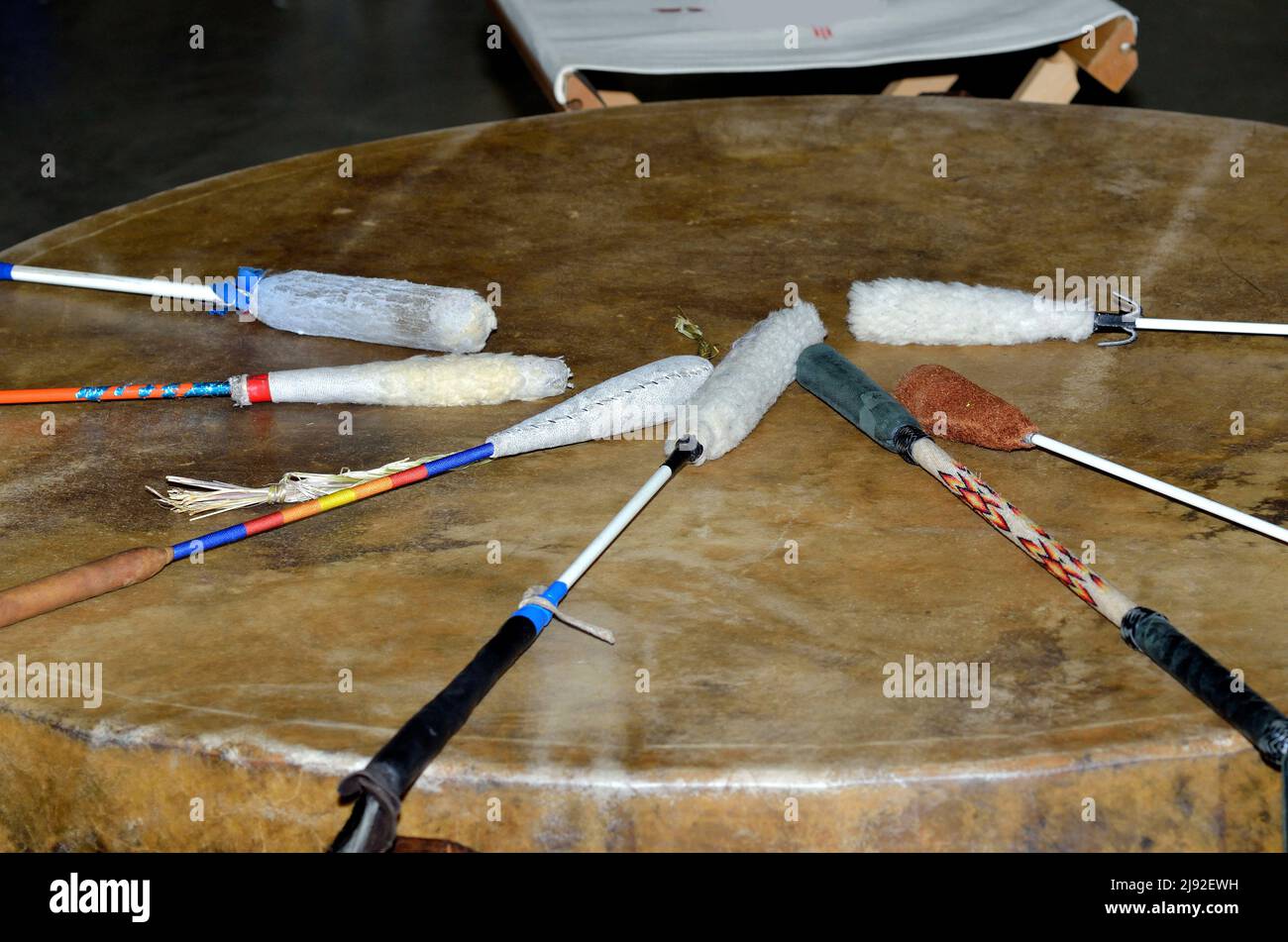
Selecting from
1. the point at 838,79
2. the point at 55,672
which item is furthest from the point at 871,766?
the point at 838,79

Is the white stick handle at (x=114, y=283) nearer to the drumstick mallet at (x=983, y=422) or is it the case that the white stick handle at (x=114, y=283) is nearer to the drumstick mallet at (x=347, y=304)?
the drumstick mallet at (x=347, y=304)

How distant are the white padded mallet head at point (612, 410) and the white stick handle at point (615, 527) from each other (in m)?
0.10

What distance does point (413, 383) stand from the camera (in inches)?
58.0

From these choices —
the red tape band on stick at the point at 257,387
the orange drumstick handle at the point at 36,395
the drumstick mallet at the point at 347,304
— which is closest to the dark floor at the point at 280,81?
the drumstick mallet at the point at 347,304

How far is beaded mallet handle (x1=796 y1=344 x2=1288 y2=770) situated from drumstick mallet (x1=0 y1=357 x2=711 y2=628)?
15cm

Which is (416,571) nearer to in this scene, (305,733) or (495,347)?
(305,733)

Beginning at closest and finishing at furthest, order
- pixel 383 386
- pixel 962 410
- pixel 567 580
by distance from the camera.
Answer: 1. pixel 567 580
2. pixel 962 410
3. pixel 383 386

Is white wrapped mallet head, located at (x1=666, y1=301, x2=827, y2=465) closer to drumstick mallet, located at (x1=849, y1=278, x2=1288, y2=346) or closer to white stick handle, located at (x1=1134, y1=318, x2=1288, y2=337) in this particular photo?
drumstick mallet, located at (x1=849, y1=278, x2=1288, y2=346)

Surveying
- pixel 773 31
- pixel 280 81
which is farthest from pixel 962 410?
pixel 280 81

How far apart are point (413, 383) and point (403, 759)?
1.99ft

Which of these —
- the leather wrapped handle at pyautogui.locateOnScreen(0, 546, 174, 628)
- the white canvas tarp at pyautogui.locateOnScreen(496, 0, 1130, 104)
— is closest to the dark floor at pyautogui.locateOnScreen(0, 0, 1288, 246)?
the white canvas tarp at pyautogui.locateOnScreen(496, 0, 1130, 104)

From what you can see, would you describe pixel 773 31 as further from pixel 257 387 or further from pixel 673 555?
pixel 673 555

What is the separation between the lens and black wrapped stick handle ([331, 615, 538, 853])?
36.3 inches

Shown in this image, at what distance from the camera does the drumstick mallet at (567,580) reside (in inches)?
36.5
